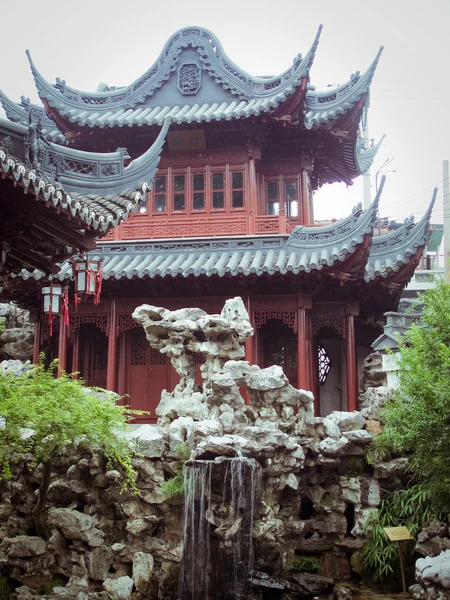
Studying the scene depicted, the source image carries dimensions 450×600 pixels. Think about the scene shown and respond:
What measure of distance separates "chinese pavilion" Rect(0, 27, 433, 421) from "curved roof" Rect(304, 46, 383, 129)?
0.10 ft

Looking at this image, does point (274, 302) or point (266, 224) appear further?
point (266, 224)

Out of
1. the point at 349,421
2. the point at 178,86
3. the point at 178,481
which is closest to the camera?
the point at 178,481

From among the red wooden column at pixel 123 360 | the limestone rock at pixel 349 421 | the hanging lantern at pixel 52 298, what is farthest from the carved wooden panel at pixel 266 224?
the hanging lantern at pixel 52 298

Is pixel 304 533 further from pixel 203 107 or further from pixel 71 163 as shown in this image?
pixel 203 107

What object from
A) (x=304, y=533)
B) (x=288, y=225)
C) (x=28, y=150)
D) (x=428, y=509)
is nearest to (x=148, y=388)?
(x=288, y=225)

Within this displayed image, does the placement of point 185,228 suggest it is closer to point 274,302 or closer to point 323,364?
point 274,302

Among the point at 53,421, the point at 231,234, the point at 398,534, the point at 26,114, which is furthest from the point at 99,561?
the point at 26,114

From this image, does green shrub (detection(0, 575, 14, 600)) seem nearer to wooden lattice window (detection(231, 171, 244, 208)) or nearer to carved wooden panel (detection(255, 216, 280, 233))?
carved wooden panel (detection(255, 216, 280, 233))

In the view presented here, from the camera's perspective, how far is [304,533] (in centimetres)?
1104

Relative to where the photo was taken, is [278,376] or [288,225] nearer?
[278,376]

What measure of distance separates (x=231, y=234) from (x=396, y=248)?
3.35 meters

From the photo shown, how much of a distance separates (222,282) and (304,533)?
5460mm

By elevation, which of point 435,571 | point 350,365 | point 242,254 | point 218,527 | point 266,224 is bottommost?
point 435,571

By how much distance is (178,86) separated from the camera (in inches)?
671
